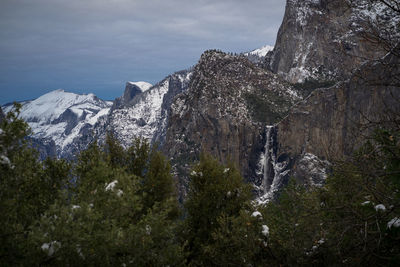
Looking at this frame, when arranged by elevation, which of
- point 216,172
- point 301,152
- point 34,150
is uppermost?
point 34,150

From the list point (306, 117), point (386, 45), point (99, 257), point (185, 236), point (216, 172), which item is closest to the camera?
point (386, 45)

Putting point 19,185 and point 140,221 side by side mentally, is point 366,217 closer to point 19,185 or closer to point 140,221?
point 140,221

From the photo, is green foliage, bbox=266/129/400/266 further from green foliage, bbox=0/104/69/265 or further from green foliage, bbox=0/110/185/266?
green foliage, bbox=0/104/69/265

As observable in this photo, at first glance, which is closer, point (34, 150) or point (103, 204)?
point (103, 204)

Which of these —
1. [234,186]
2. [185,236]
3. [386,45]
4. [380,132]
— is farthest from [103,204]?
[234,186]

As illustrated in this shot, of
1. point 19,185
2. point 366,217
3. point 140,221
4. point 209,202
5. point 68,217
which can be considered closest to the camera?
point 366,217

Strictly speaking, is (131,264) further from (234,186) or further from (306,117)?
(306,117)

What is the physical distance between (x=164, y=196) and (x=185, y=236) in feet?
11.0

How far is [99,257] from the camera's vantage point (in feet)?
34.0

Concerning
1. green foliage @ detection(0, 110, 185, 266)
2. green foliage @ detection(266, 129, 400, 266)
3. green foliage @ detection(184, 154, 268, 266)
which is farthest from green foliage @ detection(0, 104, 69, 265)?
green foliage @ detection(184, 154, 268, 266)

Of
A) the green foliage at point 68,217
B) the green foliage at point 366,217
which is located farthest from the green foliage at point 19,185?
the green foliage at point 366,217

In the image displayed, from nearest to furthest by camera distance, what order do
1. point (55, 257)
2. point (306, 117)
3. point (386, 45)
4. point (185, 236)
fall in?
point (386, 45) < point (55, 257) < point (185, 236) < point (306, 117)

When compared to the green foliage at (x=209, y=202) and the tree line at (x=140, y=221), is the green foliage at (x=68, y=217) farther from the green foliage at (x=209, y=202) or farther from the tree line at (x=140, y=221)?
the green foliage at (x=209, y=202)

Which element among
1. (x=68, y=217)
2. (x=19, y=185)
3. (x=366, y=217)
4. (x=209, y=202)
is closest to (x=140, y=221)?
(x=68, y=217)
